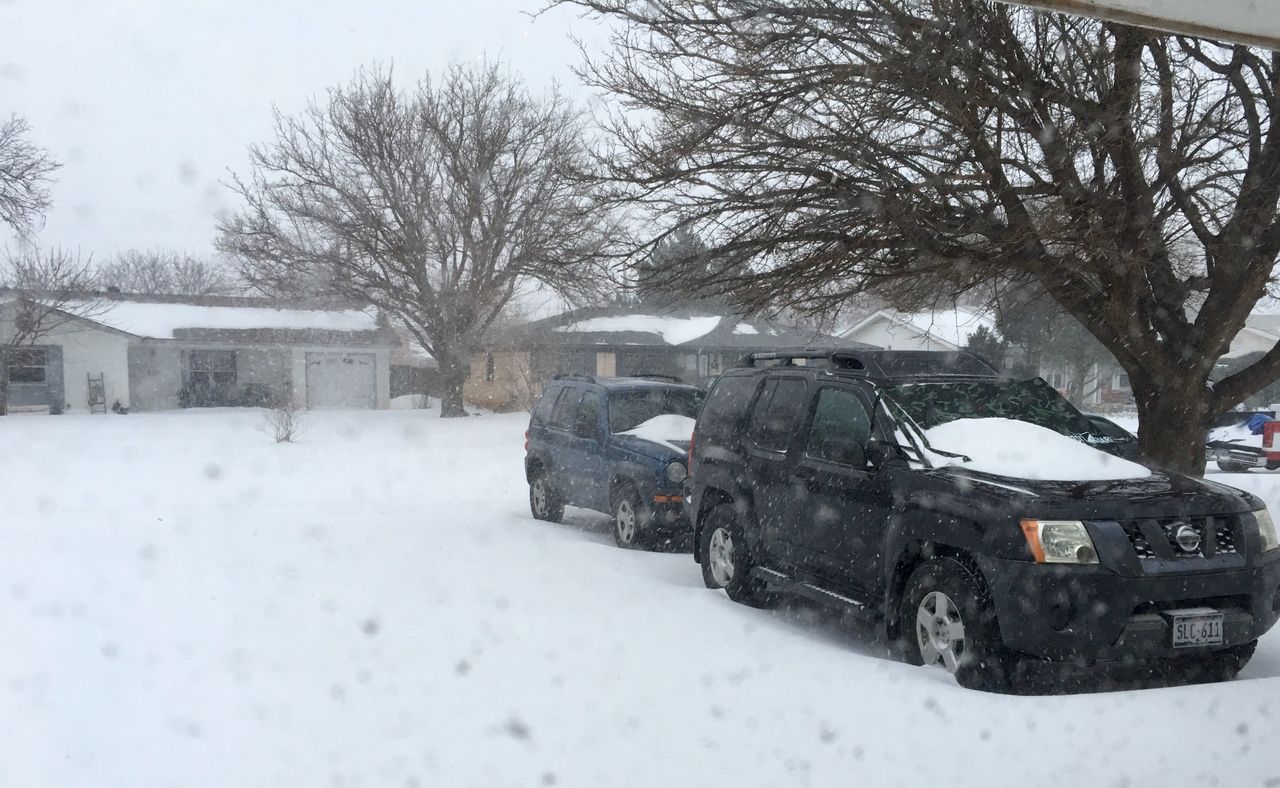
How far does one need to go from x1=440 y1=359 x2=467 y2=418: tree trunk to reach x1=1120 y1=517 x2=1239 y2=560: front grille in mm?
29106

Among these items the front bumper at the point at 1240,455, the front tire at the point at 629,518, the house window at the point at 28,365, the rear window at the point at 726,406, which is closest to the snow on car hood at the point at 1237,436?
the front bumper at the point at 1240,455

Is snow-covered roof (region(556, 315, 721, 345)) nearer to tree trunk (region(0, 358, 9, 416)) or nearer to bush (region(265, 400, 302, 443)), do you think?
bush (region(265, 400, 302, 443))

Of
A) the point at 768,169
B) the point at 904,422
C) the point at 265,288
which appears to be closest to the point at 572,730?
the point at 904,422

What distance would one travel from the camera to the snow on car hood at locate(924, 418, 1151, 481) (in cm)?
607

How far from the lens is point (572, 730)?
4.97m

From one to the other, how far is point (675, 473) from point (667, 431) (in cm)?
98

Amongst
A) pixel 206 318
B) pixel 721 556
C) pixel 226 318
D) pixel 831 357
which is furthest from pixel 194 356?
pixel 831 357

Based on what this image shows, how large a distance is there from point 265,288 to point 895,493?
31.2 m

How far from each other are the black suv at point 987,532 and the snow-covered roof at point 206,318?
3554 cm

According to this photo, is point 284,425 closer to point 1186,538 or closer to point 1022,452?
point 1022,452

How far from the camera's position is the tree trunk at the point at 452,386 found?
3375 centimetres

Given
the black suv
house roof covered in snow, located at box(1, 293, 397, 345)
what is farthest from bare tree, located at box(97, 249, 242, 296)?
the black suv

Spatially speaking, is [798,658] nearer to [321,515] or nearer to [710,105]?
[710,105]

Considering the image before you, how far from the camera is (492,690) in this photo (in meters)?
5.54
